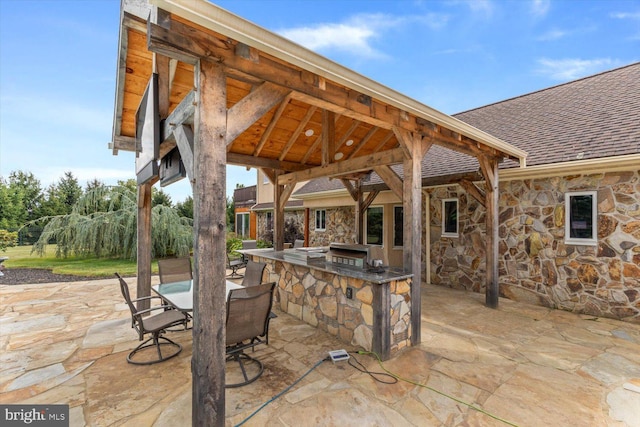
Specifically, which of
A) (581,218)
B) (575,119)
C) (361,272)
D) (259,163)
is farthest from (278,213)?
(575,119)

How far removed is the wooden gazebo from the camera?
2.14 meters

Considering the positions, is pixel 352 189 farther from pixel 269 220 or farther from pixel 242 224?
pixel 242 224

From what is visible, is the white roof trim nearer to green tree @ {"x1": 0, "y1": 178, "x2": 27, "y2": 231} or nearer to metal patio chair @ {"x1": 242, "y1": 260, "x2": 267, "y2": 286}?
metal patio chair @ {"x1": 242, "y1": 260, "x2": 267, "y2": 286}

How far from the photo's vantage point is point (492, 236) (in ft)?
18.8

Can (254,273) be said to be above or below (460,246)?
below

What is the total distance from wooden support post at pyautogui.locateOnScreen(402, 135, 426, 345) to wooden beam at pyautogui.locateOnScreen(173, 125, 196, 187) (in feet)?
8.95

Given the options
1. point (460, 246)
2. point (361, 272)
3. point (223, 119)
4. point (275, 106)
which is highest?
point (275, 106)

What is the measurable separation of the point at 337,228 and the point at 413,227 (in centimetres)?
737

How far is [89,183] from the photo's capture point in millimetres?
18766

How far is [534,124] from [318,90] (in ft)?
23.4

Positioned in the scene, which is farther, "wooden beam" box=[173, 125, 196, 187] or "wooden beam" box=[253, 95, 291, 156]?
"wooden beam" box=[253, 95, 291, 156]

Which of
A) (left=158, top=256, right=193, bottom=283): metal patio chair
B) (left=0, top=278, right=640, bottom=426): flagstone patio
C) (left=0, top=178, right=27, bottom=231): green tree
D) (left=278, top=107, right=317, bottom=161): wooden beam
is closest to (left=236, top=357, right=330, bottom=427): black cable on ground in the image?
(left=0, top=278, right=640, bottom=426): flagstone patio

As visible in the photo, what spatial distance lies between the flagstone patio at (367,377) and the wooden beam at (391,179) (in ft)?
7.22

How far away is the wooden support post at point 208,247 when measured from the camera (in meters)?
2.15
